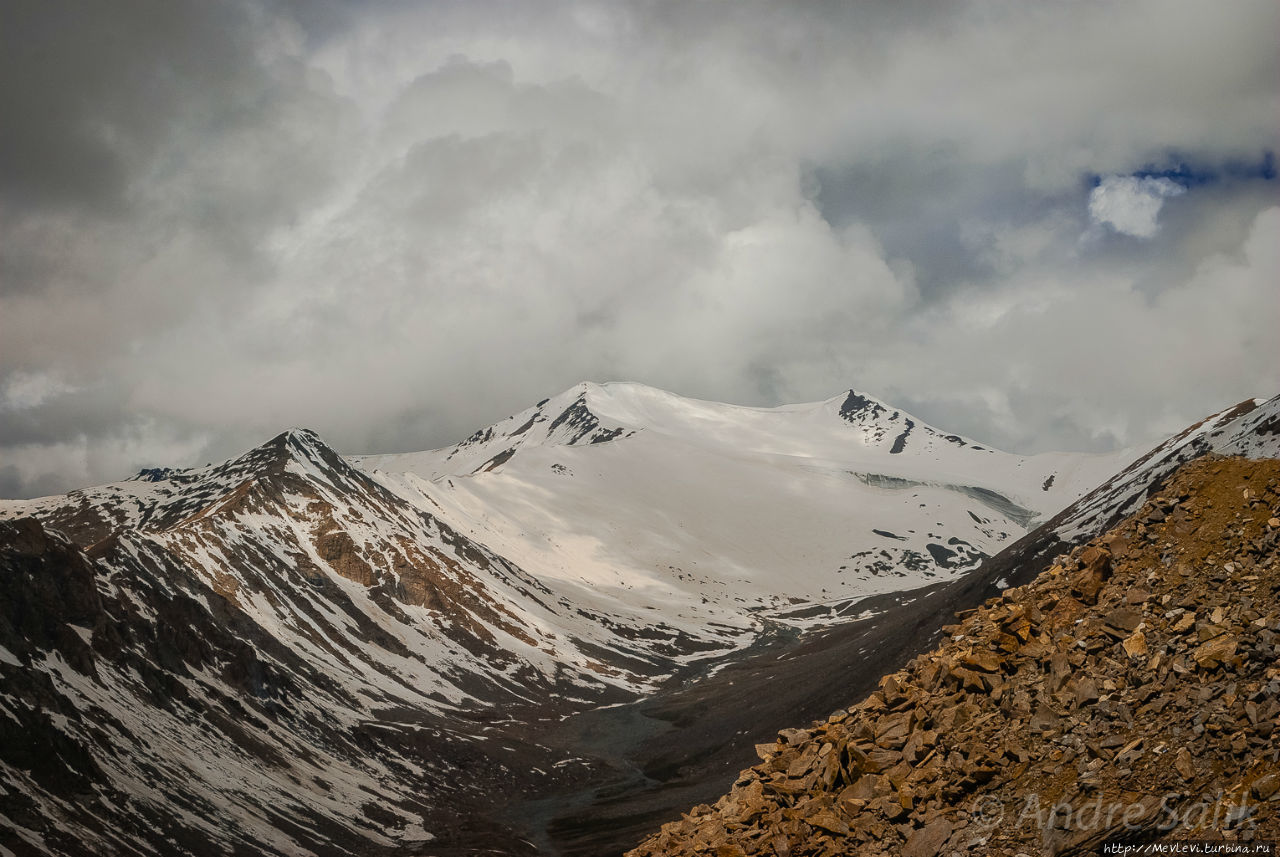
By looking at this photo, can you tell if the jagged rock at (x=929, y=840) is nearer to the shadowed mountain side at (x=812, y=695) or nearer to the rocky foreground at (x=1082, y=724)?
the rocky foreground at (x=1082, y=724)

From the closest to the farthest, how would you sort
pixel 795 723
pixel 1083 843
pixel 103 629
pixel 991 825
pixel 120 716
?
pixel 1083 843 → pixel 991 825 → pixel 120 716 → pixel 103 629 → pixel 795 723

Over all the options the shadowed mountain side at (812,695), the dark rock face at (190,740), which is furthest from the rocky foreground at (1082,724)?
the shadowed mountain side at (812,695)

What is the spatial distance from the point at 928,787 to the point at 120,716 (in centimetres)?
10736

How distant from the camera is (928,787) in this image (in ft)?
78.9

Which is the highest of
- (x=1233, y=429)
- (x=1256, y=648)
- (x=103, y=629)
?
(x=1233, y=429)

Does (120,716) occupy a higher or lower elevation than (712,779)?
higher

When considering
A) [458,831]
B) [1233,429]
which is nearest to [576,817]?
[458,831]

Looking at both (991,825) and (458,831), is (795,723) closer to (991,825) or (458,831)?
(458,831)

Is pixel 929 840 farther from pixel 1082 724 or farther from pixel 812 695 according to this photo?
pixel 812 695

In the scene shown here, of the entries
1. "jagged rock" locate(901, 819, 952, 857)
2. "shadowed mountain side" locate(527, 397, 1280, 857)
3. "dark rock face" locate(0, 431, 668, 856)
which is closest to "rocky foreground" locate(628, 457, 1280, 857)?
"jagged rock" locate(901, 819, 952, 857)

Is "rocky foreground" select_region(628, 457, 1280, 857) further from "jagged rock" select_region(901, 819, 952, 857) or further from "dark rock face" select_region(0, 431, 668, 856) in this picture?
"dark rock face" select_region(0, 431, 668, 856)

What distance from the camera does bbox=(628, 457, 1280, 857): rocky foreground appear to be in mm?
20156

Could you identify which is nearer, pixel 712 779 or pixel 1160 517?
pixel 1160 517

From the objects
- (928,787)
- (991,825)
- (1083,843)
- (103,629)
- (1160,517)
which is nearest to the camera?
(1083,843)
